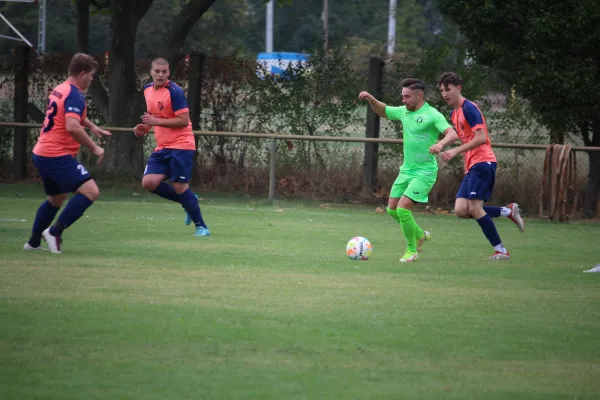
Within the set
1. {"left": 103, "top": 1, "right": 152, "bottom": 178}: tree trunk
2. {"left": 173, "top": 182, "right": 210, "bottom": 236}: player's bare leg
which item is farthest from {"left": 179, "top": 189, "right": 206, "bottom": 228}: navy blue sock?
{"left": 103, "top": 1, "right": 152, "bottom": 178}: tree trunk

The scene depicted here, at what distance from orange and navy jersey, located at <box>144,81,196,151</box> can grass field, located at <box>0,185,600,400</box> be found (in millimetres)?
1226

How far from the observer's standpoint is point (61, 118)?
11.0m

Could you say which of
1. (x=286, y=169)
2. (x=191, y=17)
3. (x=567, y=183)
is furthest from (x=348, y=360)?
(x=191, y=17)

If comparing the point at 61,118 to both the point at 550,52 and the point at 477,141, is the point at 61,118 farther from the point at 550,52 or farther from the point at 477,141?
the point at 550,52

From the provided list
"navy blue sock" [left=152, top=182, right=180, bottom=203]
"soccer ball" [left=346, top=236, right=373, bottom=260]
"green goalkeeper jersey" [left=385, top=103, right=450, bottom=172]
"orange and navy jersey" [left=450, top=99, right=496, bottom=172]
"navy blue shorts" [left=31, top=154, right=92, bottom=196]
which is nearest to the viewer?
"navy blue shorts" [left=31, top=154, right=92, bottom=196]

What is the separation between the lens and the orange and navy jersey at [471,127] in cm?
1189

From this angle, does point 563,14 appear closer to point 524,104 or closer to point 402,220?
point 524,104

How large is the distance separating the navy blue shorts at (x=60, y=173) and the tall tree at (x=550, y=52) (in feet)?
34.4

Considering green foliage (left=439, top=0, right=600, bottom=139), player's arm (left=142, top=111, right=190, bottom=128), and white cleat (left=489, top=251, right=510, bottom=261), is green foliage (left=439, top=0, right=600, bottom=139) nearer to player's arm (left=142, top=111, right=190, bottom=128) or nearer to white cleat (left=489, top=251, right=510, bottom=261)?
white cleat (left=489, top=251, right=510, bottom=261)

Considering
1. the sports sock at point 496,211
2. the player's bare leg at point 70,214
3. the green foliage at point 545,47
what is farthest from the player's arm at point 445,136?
the green foliage at point 545,47

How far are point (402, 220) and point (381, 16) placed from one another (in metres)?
53.6

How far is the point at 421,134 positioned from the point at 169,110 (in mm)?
3303

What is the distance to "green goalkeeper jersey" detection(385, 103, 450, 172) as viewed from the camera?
39.5 feet

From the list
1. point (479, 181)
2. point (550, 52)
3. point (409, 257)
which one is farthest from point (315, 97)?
point (409, 257)
